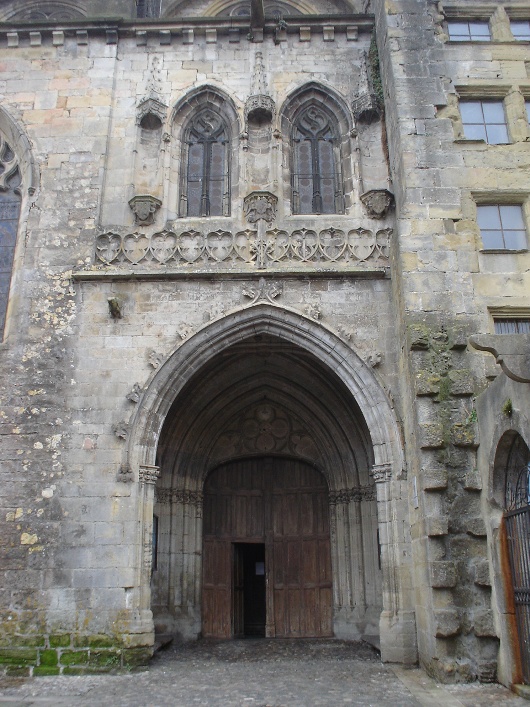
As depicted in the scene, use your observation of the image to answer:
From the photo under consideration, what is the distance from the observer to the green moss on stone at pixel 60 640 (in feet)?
30.3

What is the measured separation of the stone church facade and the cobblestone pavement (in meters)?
0.45

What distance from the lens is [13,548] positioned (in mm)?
9641

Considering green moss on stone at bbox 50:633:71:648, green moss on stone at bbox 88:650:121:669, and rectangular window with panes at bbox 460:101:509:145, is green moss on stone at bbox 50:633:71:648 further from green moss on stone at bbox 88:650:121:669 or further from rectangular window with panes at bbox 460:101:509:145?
rectangular window with panes at bbox 460:101:509:145

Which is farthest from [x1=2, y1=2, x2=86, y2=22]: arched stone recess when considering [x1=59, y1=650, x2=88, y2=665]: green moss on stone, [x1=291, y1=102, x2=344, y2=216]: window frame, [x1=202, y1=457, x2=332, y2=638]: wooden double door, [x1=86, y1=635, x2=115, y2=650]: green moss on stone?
[x1=59, y1=650, x2=88, y2=665]: green moss on stone

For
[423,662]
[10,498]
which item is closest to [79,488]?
[10,498]

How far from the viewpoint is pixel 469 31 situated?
1183cm

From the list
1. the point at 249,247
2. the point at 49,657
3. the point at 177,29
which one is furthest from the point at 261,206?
the point at 49,657

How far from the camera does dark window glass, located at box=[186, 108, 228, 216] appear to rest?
12.1 meters

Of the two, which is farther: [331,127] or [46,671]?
[331,127]

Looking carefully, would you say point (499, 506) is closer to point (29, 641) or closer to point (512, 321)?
point (512, 321)

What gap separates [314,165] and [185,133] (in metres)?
2.46

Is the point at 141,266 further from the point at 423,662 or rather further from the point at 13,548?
the point at 423,662

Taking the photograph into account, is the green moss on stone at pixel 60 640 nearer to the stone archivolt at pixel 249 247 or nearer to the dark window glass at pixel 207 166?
→ the stone archivolt at pixel 249 247

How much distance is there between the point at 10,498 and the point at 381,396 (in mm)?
5708
